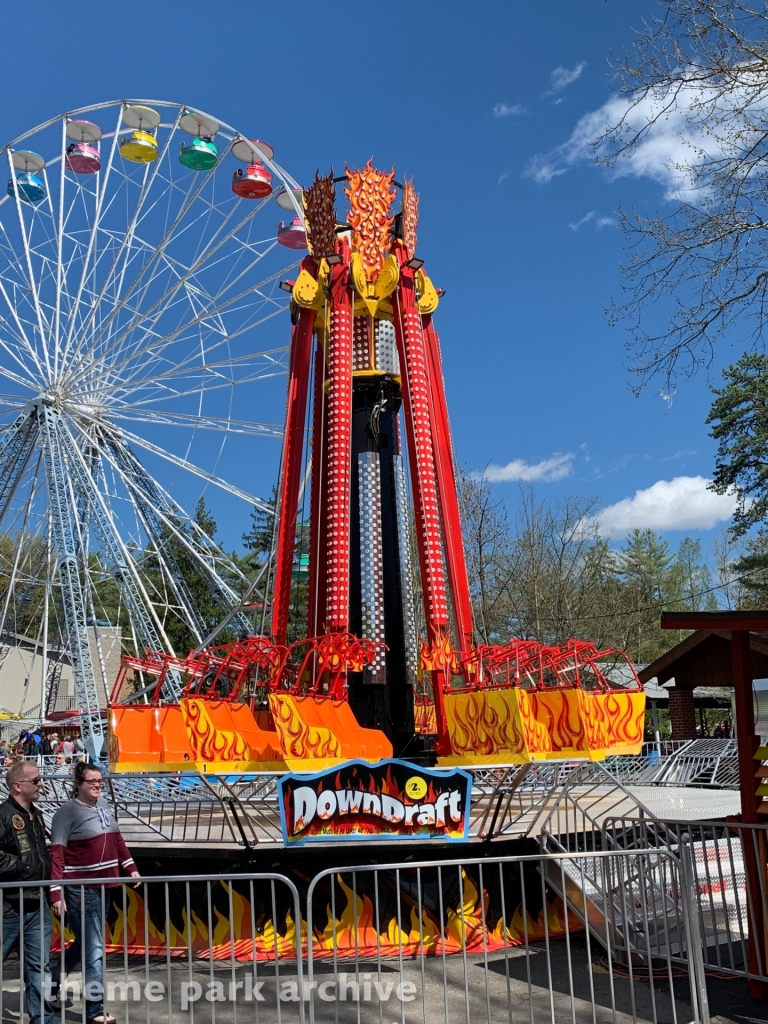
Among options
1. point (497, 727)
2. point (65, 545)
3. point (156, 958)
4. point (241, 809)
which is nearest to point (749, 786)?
point (497, 727)

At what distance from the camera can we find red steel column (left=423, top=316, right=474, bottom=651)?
13555 millimetres

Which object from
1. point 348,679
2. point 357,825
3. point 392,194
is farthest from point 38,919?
point 392,194

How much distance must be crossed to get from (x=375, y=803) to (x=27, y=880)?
3.83 metres

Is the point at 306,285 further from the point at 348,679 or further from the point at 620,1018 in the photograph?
the point at 620,1018

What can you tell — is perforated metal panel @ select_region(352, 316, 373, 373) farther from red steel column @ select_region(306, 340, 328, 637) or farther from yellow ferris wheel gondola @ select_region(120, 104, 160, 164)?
yellow ferris wheel gondola @ select_region(120, 104, 160, 164)

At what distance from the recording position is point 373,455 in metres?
13.7

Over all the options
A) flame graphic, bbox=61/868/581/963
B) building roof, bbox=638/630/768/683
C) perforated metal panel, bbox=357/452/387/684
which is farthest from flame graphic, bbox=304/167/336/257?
building roof, bbox=638/630/768/683

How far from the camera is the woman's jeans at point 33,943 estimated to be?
6.00 metres

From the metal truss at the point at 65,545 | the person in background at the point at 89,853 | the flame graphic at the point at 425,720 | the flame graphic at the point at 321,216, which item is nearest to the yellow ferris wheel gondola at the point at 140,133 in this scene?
the metal truss at the point at 65,545

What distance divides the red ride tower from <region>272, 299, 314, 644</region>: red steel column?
0.06 ft

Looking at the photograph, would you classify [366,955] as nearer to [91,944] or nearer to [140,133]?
[91,944]

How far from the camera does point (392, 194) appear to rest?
1484 cm

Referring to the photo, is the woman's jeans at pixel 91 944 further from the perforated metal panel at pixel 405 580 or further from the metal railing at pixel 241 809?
the perforated metal panel at pixel 405 580

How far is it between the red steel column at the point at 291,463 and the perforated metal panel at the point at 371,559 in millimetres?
1148
